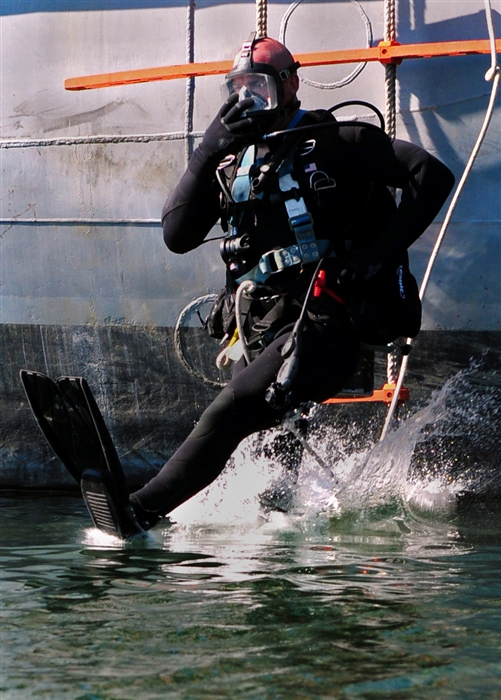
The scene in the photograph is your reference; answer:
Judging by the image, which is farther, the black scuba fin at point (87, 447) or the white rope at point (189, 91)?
the white rope at point (189, 91)

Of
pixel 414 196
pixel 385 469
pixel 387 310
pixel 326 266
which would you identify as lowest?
pixel 385 469

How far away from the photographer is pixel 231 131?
3.39 metres

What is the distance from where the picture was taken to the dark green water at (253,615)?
2.00m

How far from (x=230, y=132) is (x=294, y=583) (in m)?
1.48

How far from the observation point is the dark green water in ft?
6.57

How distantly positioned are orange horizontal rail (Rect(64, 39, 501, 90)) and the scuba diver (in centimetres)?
88

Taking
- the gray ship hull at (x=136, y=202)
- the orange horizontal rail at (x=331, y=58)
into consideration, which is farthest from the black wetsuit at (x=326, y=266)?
the gray ship hull at (x=136, y=202)

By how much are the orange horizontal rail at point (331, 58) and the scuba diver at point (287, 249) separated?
88 centimetres

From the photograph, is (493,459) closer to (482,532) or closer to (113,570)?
(482,532)

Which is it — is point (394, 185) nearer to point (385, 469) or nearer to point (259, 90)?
point (259, 90)

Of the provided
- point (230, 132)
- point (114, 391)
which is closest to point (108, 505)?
point (230, 132)

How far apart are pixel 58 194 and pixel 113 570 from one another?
2399mm

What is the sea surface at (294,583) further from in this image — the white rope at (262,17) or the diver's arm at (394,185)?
the white rope at (262,17)

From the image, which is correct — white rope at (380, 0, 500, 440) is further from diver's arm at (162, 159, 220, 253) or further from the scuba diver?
diver's arm at (162, 159, 220, 253)
